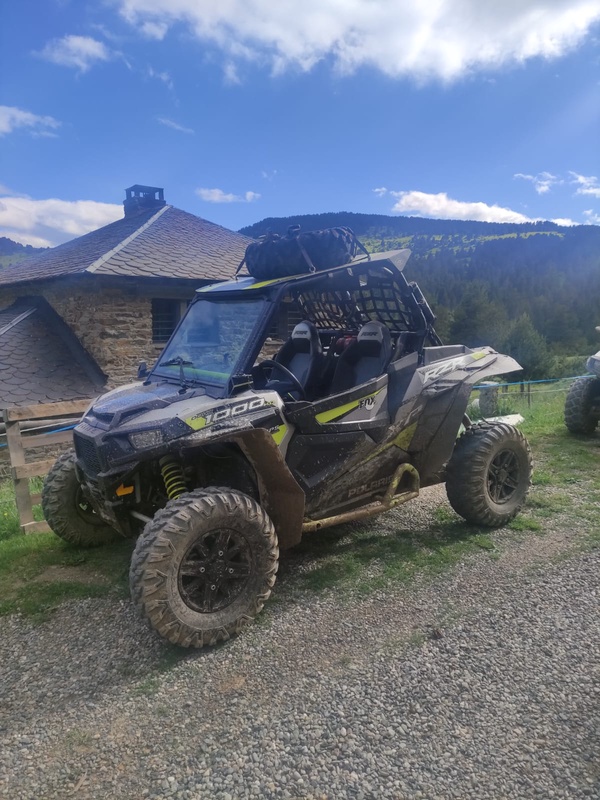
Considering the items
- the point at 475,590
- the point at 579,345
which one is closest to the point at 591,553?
the point at 475,590

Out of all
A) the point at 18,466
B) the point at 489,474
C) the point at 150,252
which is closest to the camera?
the point at 489,474

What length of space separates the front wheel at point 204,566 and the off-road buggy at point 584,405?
6963 millimetres

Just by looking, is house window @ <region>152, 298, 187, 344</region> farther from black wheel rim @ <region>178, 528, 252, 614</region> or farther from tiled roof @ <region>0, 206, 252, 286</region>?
black wheel rim @ <region>178, 528, 252, 614</region>

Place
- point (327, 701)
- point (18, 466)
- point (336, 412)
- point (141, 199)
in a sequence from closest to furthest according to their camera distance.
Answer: point (327, 701) → point (336, 412) → point (18, 466) → point (141, 199)

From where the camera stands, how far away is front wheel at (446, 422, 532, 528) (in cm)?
529

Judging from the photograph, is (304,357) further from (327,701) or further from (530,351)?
(530,351)

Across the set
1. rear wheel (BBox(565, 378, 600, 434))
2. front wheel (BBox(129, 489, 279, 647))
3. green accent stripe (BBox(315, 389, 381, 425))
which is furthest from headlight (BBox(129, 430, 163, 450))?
rear wheel (BBox(565, 378, 600, 434))

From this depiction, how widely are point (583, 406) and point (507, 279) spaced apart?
62.8 metres

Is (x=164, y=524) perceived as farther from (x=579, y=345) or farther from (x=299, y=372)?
(x=579, y=345)

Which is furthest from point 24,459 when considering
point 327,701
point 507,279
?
point 507,279

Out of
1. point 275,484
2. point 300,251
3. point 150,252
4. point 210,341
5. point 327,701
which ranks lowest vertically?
point 327,701

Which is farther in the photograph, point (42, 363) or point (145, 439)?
point (42, 363)

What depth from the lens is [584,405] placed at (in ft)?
29.8

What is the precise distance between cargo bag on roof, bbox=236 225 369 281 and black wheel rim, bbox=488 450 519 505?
7.90 ft
